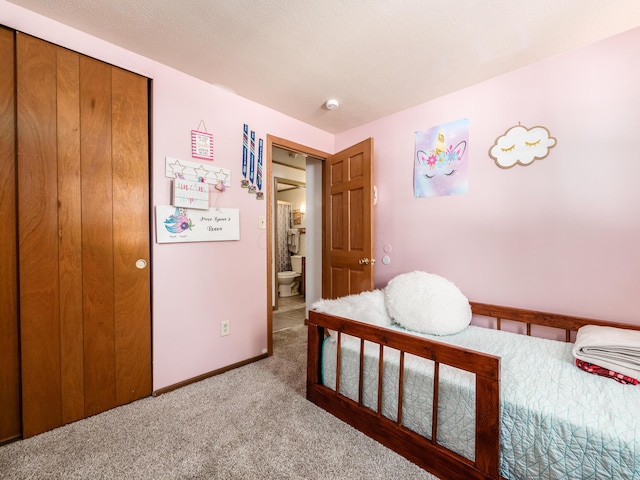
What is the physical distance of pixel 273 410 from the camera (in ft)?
5.70

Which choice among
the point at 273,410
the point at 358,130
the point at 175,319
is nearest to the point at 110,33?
the point at 175,319

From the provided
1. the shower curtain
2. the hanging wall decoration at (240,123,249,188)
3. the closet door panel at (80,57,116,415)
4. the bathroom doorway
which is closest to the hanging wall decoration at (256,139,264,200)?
the hanging wall decoration at (240,123,249,188)

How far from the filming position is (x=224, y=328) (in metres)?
2.26

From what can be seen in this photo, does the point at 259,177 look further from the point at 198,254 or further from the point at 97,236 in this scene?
the point at 97,236

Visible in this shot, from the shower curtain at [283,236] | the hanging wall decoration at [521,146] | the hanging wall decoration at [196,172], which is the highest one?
the hanging wall decoration at [521,146]

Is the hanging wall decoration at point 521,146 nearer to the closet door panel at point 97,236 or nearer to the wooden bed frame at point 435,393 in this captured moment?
the wooden bed frame at point 435,393

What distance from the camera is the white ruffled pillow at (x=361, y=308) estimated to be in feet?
6.08

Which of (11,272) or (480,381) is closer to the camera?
(480,381)

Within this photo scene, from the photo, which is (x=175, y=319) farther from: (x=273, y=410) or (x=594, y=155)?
(x=594, y=155)

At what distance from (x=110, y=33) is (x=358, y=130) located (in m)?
2.12

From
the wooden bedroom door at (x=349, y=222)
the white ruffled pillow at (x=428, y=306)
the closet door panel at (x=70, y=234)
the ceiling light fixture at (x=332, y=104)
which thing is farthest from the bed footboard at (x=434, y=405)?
the ceiling light fixture at (x=332, y=104)

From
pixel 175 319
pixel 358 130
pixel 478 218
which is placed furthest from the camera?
pixel 358 130

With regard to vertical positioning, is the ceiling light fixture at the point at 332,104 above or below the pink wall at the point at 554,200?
above

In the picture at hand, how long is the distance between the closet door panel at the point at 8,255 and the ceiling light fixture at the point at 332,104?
1.92m
